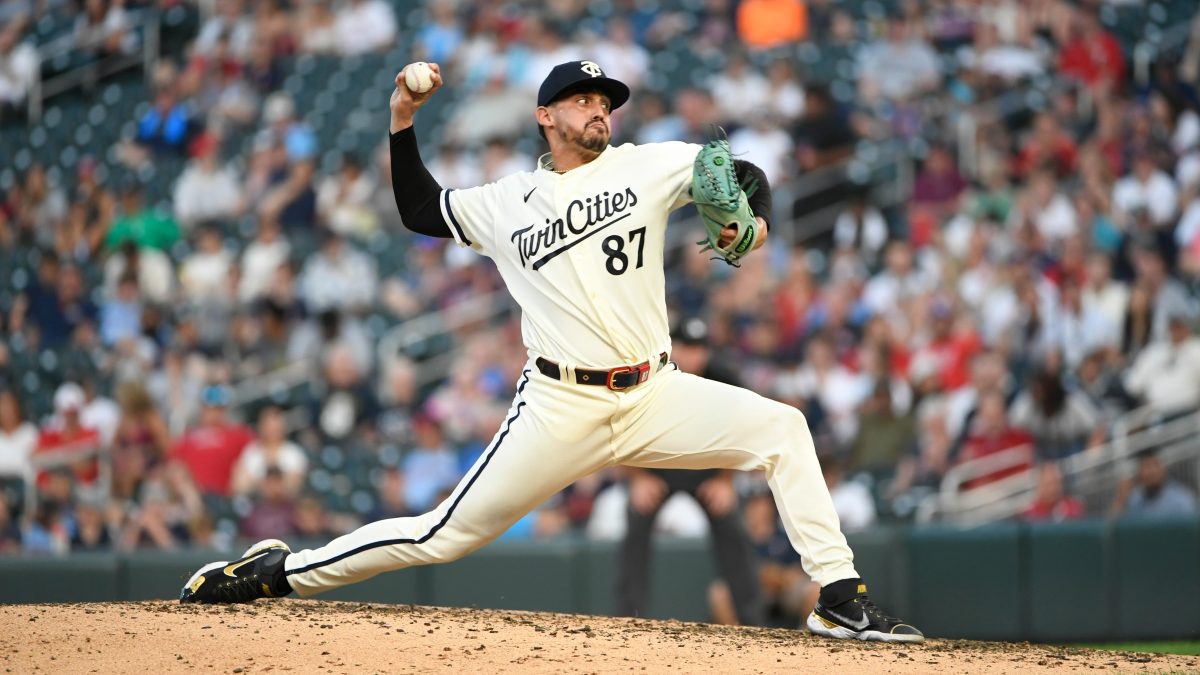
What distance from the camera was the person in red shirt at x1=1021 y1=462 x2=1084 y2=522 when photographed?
914 cm

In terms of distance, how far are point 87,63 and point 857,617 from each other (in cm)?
1155

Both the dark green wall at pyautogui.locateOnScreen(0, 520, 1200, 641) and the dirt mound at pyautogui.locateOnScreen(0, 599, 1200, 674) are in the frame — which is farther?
the dark green wall at pyautogui.locateOnScreen(0, 520, 1200, 641)

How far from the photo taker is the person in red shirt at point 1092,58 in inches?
499

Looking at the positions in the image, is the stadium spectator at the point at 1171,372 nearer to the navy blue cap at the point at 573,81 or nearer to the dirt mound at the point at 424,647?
the dirt mound at the point at 424,647

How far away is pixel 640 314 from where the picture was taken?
4.85 metres

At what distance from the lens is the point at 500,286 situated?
11469 millimetres

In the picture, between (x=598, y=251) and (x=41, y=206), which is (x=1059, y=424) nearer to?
(x=598, y=251)


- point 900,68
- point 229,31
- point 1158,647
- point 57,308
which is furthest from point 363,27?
point 1158,647

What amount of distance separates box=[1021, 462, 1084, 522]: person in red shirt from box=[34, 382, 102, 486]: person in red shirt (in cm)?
571

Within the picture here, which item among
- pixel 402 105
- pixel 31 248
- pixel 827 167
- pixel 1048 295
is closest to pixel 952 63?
pixel 827 167

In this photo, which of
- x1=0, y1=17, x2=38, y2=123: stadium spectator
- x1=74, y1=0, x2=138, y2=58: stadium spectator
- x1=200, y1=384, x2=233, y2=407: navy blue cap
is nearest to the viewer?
x1=200, y1=384, x2=233, y2=407: navy blue cap

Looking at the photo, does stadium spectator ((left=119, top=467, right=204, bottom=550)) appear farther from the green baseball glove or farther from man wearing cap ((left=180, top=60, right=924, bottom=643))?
the green baseball glove

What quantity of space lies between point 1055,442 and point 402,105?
5.66 m

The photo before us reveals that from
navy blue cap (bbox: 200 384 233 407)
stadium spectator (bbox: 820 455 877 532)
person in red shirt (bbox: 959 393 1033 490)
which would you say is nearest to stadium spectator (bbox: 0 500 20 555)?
navy blue cap (bbox: 200 384 233 407)
